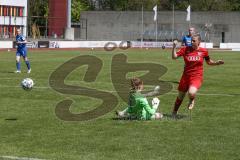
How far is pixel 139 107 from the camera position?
516 inches

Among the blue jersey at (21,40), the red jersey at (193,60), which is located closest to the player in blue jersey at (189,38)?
the red jersey at (193,60)

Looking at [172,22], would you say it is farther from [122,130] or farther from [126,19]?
[122,130]

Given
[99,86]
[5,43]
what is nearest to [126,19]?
[5,43]

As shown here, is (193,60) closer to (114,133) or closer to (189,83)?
(189,83)

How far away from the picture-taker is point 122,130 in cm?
1185

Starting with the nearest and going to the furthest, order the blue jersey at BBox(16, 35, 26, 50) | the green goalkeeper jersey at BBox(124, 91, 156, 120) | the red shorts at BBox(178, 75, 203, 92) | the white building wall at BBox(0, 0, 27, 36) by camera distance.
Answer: the green goalkeeper jersey at BBox(124, 91, 156, 120), the red shorts at BBox(178, 75, 203, 92), the blue jersey at BBox(16, 35, 26, 50), the white building wall at BBox(0, 0, 27, 36)

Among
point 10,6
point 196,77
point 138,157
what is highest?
point 10,6

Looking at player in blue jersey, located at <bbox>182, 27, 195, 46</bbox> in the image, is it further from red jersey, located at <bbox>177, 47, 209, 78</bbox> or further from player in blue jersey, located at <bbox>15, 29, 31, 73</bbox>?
player in blue jersey, located at <bbox>15, 29, 31, 73</bbox>

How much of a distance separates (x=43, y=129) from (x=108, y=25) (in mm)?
93407

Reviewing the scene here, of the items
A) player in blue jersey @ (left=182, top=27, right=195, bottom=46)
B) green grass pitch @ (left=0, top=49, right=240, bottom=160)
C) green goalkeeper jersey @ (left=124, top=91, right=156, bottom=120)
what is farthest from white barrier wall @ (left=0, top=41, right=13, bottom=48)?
green goalkeeper jersey @ (left=124, top=91, right=156, bottom=120)

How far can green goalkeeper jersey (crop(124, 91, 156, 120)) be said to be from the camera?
13.1m

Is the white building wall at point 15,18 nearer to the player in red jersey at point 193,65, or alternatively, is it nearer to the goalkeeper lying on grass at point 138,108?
the player in red jersey at point 193,65

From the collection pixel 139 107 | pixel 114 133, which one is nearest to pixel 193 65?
pixel 139 107

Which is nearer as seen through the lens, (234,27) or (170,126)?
(170,126)
